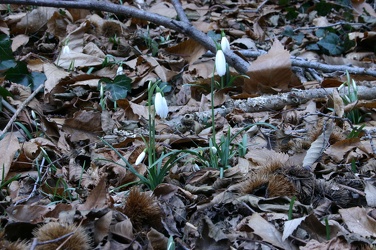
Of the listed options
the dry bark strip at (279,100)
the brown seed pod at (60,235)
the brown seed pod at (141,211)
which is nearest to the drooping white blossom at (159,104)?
the brown seed pod at (141,211)

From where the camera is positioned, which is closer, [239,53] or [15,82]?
[15,82]

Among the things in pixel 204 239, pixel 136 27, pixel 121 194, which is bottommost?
pixel 136 27

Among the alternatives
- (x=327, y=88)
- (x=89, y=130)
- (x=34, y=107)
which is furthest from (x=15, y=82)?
(x=327, y=88)

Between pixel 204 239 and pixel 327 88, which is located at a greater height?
pixel 204 239

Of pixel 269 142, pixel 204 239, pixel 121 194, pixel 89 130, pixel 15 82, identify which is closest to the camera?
pixel 204 239

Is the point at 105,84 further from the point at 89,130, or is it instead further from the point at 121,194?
the point at 121,194

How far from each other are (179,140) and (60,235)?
1.04 m

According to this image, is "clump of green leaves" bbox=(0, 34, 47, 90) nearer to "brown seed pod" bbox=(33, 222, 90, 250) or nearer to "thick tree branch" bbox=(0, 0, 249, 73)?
"thick tree branch" bbox=(0, 0, 249, 73)

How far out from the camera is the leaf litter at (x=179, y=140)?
Result: 59.4 inches

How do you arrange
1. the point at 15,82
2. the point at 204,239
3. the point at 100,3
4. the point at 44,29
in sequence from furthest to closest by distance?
the point at 44,29, the point at 100,3, the point at 15,82, the point at 204,239

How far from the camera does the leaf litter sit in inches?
59.4

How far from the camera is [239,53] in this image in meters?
3.18

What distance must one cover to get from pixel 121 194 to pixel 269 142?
0.78 m

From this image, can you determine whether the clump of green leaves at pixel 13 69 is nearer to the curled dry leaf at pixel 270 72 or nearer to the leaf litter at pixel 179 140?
the leaf litter at pixel 179 140
